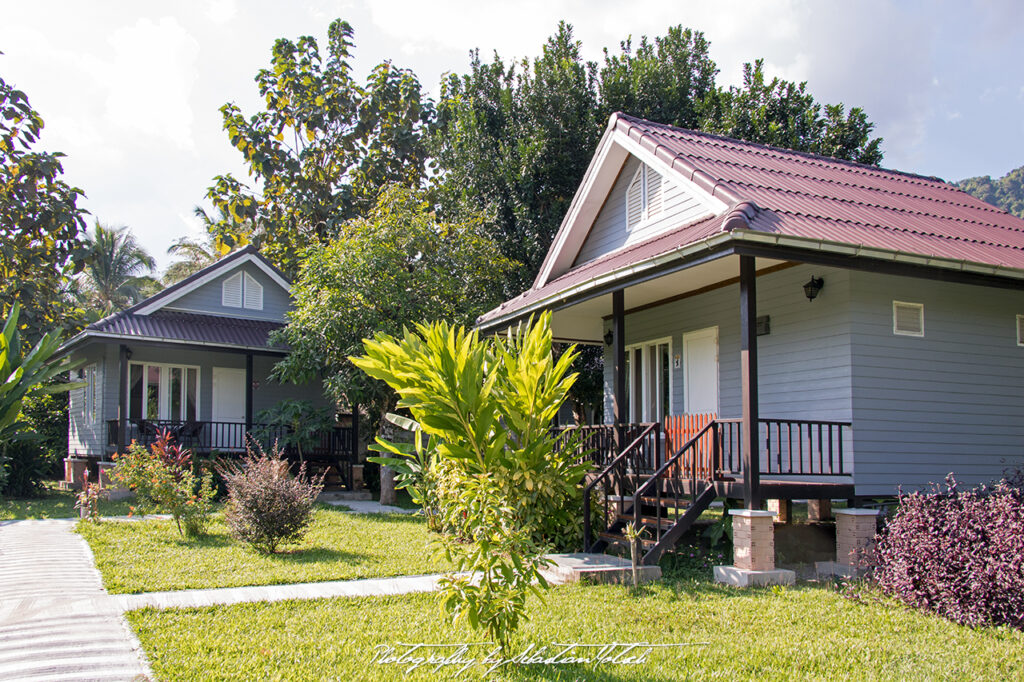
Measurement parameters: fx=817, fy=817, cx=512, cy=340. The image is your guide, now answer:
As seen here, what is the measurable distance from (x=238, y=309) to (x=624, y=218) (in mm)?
13687

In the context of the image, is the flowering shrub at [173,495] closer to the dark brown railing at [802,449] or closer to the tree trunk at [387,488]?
the tree trunk at [387,488]

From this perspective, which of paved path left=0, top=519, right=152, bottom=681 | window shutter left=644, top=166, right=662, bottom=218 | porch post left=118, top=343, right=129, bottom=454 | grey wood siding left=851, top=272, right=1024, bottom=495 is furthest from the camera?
porch post left=118, top=343, right=129, bottom=454

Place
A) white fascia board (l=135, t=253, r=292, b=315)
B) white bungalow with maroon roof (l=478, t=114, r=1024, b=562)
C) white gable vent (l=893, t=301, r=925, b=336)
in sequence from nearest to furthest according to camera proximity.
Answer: white bungalow with maroon roof (l=478, t=114, r=1024, b=562), white gable vent (l=893, t=301, r=925, b=336), white fascia board (l=135, t=253, r=292, b=315)

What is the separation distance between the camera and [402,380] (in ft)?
19.6

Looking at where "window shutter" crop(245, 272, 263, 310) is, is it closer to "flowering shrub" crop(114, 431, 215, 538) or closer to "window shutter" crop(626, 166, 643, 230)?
"flowering shrub" crop(114, 431, 215, 538)

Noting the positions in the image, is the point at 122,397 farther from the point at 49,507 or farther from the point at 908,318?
the point at 908,318

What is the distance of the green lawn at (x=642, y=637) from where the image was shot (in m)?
5.70

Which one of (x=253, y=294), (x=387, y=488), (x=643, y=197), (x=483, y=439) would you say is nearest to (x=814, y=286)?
(x=643, y=197)

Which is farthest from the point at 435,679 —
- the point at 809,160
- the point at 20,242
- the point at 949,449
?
the point at 20,242

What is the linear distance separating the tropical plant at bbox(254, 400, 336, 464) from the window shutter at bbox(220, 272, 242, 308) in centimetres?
450

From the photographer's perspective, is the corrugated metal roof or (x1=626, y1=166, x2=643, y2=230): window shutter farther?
the corrugated metal roof

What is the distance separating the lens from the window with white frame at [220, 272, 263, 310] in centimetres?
2348

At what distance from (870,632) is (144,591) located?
6.73 meters

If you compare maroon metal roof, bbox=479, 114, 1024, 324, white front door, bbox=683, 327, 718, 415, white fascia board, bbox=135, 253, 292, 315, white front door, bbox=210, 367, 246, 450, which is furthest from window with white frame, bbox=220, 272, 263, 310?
white front door, bbox=683, 327, 718, 415
